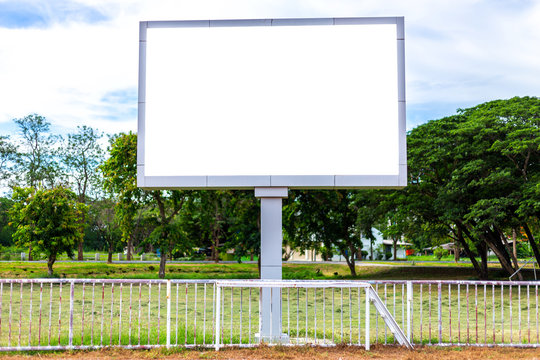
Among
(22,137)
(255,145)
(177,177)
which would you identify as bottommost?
(177,177)

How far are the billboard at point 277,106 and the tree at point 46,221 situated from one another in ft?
61.2

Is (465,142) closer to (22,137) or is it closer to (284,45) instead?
(284,45)

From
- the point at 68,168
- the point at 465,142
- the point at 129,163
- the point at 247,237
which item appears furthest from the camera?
the point at 68,168

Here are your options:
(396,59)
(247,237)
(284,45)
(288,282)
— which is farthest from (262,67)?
(247,237)

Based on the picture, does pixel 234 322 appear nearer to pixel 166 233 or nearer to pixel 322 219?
pixel 166 233

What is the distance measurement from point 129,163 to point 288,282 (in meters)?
21.9

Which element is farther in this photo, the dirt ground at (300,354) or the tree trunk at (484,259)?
the tree trunk at (484,259)

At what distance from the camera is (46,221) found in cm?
2616

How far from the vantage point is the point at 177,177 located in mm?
9570

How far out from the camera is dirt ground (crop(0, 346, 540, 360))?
740 centimetres

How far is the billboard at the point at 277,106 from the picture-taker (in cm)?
949

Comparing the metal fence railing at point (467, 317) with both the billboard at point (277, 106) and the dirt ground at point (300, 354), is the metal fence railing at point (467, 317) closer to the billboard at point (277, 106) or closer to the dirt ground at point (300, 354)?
the dirt ground at point (300, 354)

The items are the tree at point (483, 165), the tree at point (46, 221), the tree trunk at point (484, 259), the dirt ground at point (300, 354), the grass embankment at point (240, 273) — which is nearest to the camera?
the dirt ground at point (300, 354)

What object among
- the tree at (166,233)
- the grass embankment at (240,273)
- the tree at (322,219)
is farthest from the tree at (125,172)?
the tree at (322,219)
